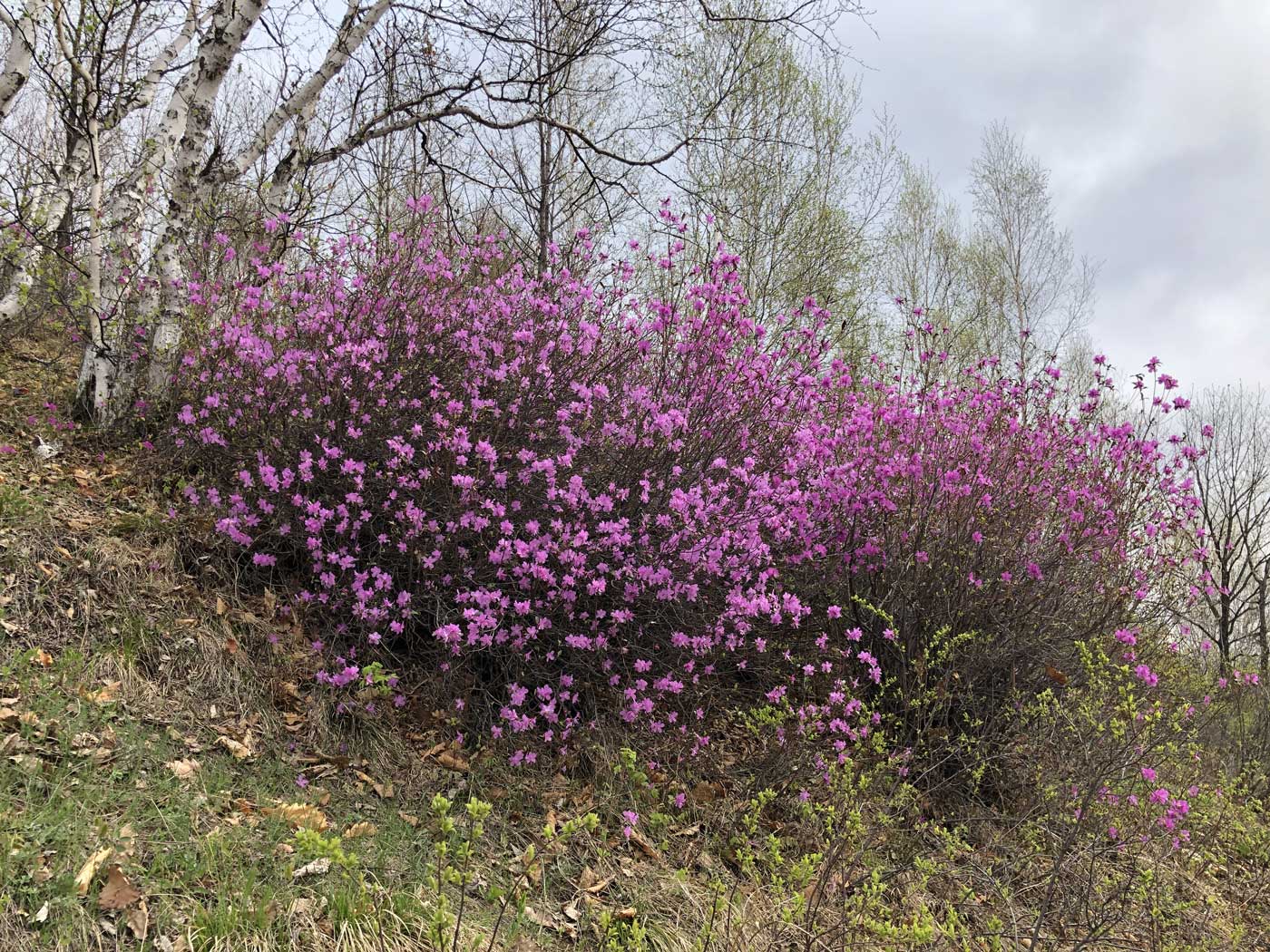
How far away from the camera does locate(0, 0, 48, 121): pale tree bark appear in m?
4.73

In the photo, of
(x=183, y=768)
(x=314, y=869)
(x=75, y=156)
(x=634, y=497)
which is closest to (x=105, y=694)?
(x=183, y=768)

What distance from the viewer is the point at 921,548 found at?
4398 mm

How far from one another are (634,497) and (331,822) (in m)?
1.93

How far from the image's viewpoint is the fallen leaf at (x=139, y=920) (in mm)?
1994

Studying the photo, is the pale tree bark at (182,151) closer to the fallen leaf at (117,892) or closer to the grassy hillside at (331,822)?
the grassy hillside at (331,822)

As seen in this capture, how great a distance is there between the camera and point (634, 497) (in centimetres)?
386

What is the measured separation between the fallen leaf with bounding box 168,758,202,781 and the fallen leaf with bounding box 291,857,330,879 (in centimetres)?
65

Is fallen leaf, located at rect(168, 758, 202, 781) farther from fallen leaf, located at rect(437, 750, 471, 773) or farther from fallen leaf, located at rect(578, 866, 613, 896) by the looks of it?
fallen leaf, located at rect(578, 866, 613, 896)

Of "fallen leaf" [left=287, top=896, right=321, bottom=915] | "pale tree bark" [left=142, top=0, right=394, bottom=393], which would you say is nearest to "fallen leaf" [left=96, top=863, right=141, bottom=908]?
"fallen leaf" [left=287, top=896, right=321, bottom=915]

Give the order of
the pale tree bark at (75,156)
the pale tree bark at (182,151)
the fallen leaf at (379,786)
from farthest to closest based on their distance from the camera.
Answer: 1. the pale tree bark at (182,151)
2. the pale tree bark at (75,156)
3. the fallen leaf at (379,786)

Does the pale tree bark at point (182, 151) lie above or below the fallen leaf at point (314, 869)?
above

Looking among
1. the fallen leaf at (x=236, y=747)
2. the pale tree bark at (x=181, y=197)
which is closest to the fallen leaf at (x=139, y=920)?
the fallen leaf at (x=236, y=747)

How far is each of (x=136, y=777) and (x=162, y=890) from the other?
0.64m

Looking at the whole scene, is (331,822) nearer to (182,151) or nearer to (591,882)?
(591,882)
